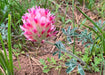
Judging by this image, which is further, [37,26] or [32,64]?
[32,64]

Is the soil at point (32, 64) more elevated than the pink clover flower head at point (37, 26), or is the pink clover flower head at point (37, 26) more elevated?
the pink clover flower head at point (37, 26)

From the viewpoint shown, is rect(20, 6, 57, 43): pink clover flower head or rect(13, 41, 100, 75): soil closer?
rect(20, 6, 57, 43): pink clover flower head

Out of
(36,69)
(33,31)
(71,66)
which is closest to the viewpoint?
(33,31)

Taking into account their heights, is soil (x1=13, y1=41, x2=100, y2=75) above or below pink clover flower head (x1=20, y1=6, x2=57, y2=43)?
below

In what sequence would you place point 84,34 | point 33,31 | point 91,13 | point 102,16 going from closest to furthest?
point 33,31
point 84,34
point 102,16
point 91,13

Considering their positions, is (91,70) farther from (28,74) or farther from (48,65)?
(28,74)

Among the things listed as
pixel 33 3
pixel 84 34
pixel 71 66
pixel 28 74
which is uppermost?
pixel 33 3

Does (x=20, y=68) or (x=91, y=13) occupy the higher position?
(x=91, y=13)

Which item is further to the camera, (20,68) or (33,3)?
(33,3)

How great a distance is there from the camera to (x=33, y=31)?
965 millimetres

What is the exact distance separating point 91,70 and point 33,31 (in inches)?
24.3

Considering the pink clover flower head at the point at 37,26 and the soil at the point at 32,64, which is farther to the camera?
the soil at the point at 32,64

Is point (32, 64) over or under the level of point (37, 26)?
under

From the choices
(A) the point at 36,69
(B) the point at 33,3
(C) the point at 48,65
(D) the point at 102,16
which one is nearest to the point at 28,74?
(A) the point at 36,69
